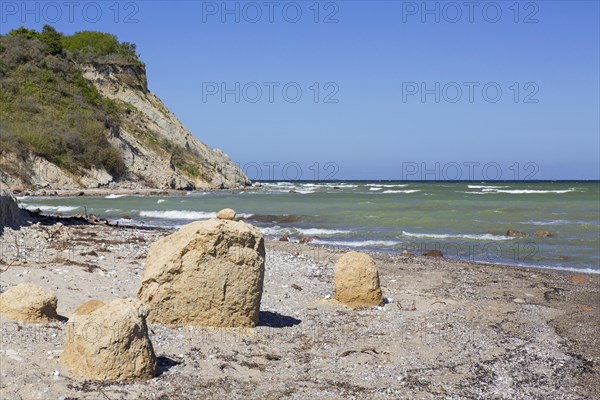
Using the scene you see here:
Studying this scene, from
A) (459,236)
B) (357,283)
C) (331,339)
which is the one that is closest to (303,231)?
(459,236)

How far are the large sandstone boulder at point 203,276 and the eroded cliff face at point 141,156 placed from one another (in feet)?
130

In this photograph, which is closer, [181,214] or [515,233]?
[515,233]

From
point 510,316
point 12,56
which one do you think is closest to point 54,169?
point 12,56

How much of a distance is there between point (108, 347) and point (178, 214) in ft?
84.4

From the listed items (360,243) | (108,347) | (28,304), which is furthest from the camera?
(360,243)

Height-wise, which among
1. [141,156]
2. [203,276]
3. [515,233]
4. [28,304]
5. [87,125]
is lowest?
[515,233]

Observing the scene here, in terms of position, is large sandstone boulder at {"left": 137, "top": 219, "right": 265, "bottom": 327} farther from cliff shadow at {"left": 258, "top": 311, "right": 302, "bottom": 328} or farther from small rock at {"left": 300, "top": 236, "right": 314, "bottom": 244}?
small rock at {"left": 300, "top": 236, "right": 314, "bottom": 244}

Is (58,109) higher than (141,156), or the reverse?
(58,109)

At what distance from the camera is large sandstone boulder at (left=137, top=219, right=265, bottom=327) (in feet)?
26.6

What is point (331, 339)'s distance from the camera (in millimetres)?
8531

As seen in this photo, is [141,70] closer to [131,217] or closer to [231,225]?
[131,217]

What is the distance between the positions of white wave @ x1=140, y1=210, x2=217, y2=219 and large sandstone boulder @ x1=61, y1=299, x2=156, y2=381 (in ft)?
78.9

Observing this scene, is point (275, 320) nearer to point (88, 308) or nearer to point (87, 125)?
point (88, 308)

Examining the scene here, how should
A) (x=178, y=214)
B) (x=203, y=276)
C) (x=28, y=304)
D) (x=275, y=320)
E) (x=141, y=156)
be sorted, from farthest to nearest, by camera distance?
(x=141, y=156) → (x=178, y=214) → (x=275, y=320) → (x=203, y=276) → (x=28, y=304)
